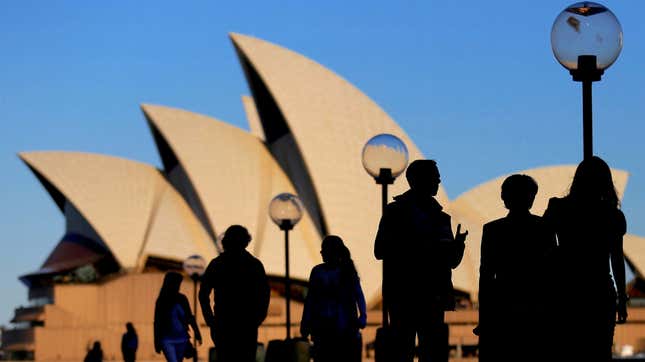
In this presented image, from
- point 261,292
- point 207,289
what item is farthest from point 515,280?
point 207,289

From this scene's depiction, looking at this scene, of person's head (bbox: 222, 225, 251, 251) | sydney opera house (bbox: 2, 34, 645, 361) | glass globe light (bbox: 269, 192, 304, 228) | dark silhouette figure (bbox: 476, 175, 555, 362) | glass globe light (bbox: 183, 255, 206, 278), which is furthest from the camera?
sydney opera house (bbox: 2, 34, 645, 361)

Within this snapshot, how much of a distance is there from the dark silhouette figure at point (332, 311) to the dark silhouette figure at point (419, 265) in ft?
7.69

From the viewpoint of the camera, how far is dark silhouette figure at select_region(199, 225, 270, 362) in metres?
8.81

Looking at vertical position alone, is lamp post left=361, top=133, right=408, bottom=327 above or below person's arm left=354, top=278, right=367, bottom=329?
above

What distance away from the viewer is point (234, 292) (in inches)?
349

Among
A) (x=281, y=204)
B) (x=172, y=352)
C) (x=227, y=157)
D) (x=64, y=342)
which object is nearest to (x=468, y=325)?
(x=227, y=157)

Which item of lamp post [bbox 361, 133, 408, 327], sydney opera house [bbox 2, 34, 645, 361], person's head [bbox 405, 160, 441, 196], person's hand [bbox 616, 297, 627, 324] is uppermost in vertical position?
sydney opera house [bbox 2, 34, 645, 361]

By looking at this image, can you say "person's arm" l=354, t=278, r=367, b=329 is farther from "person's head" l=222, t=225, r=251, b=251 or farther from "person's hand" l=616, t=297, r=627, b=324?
"person's hand" l=616, t=297, r=627, b=324

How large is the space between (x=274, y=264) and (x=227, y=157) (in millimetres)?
3669

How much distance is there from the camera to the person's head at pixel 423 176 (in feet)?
24.4

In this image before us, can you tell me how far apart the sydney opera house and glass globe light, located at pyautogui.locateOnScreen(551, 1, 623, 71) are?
102 ft

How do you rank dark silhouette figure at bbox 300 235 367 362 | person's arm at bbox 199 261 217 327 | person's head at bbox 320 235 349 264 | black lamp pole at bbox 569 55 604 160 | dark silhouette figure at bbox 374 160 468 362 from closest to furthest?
dark silhouette figure at bbox 374 160 468 362 → black lamp pole at bbox 569 55 604 160 → person's arm at bbox 199 261 217 327 → person's head at bbox 320 235 349 264 → dark silhouette figure at bbox 300 235 367 362

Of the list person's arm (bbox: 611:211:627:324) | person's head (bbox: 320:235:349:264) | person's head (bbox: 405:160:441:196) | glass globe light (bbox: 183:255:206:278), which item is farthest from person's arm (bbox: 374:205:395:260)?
glass globe light (bbox: 183:255:206:278)

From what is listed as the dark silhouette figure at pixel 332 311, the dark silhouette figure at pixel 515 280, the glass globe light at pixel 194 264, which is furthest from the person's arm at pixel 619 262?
the glass globe light at pixel 194 264
